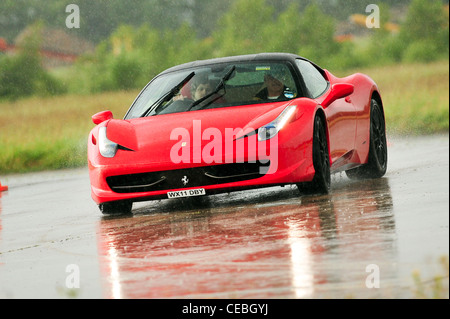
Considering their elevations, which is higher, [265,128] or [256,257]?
[265,128]

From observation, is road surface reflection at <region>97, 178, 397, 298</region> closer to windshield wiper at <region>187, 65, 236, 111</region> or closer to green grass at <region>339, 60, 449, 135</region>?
windshield wiper at <region>187, 65, 236, 111</region>

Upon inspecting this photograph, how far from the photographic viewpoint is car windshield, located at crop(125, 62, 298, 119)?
10.3m

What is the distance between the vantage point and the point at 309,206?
29.7ft

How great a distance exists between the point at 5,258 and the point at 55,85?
3365 cm

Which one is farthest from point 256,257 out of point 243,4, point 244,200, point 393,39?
point 243,4

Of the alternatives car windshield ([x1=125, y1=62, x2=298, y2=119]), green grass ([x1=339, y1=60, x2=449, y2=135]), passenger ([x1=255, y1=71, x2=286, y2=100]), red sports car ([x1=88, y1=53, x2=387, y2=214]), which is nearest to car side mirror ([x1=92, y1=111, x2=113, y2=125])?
red sports car ([x1=88, y1=53, x2=387, y2=214])

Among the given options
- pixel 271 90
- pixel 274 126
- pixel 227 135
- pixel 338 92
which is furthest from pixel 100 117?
pixel 338 92

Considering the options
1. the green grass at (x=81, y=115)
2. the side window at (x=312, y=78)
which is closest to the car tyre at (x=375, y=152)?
the side window at (x=312, y=78)

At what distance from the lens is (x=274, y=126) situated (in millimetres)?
9352

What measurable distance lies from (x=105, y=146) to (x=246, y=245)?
9.50 feet

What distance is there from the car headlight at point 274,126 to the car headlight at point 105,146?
132cm

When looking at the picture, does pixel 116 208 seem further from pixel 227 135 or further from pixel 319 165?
pixel 319 165

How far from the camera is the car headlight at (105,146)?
973 cm

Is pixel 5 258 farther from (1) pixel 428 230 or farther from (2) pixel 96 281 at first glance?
(1) pixel 428 230
